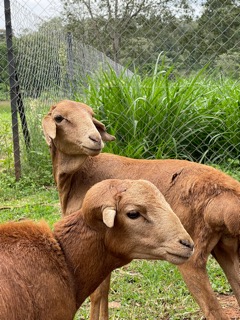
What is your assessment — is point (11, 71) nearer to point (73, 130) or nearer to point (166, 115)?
point (166, 115)

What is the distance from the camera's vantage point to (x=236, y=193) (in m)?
4.06

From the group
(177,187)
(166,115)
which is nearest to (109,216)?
(177,187)

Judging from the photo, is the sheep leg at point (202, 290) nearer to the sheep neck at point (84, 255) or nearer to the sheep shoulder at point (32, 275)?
the sheep neck at point (84, 255)

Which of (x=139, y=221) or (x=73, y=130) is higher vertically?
→ (x=73, y=130)

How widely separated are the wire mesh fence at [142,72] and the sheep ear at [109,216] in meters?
4.03

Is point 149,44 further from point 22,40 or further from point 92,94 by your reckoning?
point 22,40

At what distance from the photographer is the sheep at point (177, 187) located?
13.1ft

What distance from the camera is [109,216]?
3160 mm

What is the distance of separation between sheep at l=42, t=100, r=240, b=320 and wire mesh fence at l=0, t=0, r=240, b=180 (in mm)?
2491

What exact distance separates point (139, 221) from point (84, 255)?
1.55 ft

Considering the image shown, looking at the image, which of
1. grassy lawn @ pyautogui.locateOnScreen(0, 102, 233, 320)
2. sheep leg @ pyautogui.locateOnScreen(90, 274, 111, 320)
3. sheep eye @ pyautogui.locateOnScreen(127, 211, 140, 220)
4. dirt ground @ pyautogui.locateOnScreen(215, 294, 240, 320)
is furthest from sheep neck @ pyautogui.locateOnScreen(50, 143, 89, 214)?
dirt ground @ pyautogui.locateOnScreen(215, 294, 240, 320)

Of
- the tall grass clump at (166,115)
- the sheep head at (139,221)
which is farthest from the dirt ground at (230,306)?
the tall grass clump at (166,115)

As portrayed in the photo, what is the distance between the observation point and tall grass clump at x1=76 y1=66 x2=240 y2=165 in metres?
7.45

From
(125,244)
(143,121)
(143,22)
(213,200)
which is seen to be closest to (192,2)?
(143,22)
